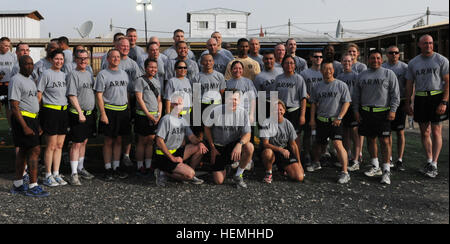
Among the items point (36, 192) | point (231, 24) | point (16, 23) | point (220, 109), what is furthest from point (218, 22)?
point (36, 192)

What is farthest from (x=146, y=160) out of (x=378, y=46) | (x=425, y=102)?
(x=378, y=46)

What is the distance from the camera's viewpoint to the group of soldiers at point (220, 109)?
5484mm

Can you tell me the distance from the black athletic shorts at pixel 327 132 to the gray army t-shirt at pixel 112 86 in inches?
119

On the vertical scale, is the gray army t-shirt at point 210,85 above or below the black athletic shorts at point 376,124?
above

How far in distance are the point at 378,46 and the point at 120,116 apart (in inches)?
620

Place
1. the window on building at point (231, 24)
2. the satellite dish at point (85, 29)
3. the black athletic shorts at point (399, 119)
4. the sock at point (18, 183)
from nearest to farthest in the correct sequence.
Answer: the sock at point (18, 183) < the black athletic shorts at point (399, 119) < the satellite dish at point (85, 29) < the window on building at point (231, 24)

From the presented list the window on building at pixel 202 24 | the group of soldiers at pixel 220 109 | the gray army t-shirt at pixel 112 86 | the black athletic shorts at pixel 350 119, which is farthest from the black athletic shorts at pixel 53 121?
the window on building at pixel 202 24

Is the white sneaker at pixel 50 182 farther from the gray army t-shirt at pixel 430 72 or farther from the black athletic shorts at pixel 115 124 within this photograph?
the gray army t-shirt at pixel 430 72

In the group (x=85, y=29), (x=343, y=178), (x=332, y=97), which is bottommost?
(x=343, y=178)

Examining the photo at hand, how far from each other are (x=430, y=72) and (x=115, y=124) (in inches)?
188

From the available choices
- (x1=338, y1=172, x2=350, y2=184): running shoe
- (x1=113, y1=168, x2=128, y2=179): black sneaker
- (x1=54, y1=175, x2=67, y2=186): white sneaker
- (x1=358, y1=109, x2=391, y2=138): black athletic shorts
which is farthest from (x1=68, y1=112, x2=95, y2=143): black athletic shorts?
(x1=358, y1=109, x2=391, y2=138): black athletic shorts

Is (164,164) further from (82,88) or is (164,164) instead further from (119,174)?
(82,88)

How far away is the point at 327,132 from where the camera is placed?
592 cm
